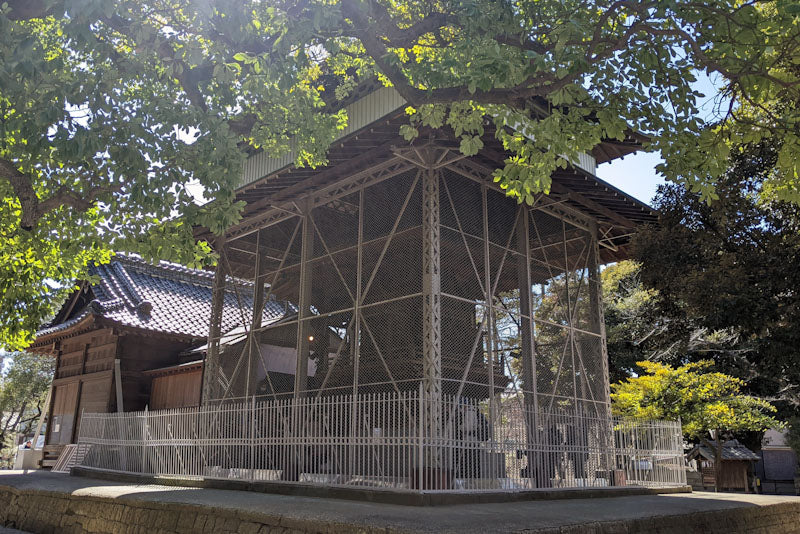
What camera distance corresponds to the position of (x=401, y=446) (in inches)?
448

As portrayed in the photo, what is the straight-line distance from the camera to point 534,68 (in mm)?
6453

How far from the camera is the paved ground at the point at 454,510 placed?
20.1 ft

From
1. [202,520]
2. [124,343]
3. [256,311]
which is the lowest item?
[202,520]

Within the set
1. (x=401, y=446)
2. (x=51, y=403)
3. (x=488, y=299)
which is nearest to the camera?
(x=401, y=446)

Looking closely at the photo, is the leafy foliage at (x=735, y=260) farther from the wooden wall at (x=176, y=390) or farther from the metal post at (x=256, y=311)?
the wooden wall at (x=176, y=390)

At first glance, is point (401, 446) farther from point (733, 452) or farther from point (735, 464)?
point (735, 464)

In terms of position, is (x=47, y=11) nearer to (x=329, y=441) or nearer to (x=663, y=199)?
(x=329, y=441)

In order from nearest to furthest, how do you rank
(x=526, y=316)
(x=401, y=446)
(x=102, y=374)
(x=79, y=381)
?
(x=401, y=446) < (x=526, y=316) < (x=102, y=374) < (x=79, y=381)

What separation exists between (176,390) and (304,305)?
755cm

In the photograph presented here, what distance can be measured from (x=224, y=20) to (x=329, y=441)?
6.43 m

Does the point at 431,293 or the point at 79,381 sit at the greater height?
the point at 431,293

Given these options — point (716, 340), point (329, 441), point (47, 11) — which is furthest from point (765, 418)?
point (47, 11)

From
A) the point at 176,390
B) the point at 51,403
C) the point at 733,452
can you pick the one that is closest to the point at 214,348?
the point at 176,390

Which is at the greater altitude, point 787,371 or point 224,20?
point 224,20
